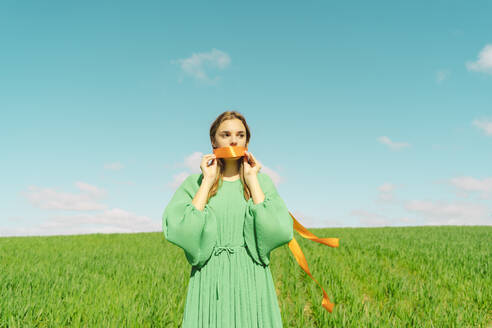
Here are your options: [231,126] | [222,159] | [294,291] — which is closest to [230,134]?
[231,126]

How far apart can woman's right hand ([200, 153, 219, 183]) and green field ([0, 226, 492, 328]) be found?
263cm

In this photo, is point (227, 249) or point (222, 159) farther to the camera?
point (222, 159)

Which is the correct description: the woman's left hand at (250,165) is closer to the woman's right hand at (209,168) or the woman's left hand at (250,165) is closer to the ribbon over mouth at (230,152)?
the ribbon over mouth at (230,152)

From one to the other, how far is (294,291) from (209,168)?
4.16 m

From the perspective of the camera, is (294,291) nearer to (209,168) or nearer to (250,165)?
(250,165)

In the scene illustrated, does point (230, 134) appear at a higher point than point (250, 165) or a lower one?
higher

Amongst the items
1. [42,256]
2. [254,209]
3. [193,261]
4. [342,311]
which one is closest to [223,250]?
[193,261]

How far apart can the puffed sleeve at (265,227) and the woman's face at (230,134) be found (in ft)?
1.70

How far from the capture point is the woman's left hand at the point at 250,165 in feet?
8.91

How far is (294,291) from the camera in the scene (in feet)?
19.9

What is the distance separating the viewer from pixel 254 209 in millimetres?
2578

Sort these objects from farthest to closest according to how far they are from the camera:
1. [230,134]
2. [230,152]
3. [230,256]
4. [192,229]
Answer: [230,134]
[230,152]
[230,256]
[192,229]

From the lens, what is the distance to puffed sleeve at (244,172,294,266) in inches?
100

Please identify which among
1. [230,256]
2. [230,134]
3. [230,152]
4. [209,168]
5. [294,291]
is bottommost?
[294,291]
